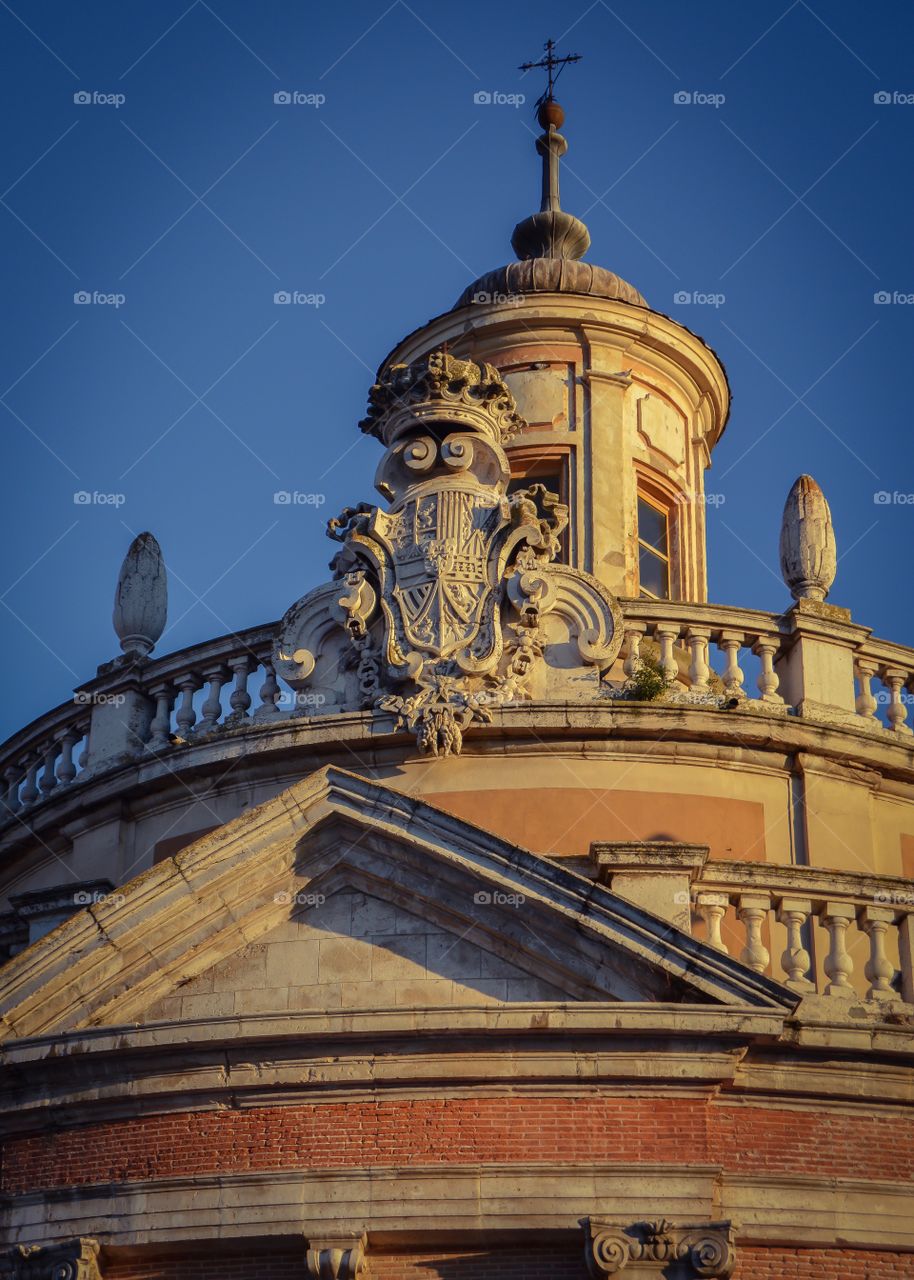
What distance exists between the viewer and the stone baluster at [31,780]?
A: 24859 millimetres

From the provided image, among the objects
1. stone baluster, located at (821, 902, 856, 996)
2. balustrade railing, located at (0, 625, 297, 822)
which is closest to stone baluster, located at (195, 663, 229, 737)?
balustrade railing, located at (0, 625, 297, 822)

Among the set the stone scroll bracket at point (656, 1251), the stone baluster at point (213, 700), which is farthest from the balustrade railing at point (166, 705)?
the stone scroll bracket at point (656, 1251)

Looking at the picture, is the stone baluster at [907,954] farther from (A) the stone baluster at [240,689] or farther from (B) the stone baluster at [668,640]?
(A) the stone baluster at [240,689]

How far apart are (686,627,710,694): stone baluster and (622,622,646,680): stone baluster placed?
44cm

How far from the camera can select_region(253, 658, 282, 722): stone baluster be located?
2261cm

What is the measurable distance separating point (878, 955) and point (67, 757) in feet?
30.3

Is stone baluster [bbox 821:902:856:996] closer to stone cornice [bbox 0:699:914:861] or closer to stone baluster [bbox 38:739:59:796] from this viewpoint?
stone cornice [bbox 0:699:914:861]

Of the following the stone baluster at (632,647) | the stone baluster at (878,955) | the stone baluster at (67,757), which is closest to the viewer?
the stone baluster at (878,955)

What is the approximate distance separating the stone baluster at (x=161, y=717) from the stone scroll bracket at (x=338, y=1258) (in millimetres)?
7197

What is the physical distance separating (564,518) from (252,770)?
344 cm

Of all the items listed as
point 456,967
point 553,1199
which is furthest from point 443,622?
point 553,1199

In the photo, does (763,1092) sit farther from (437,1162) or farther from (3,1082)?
(3,1082)

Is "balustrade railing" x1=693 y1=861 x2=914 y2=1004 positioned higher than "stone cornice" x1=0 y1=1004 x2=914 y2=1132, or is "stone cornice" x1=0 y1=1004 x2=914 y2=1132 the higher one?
"balustrade railing" x1=693 y1=861 x2=914 y2=1004

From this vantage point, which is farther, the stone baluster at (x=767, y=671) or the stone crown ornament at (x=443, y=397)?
the stone baluster at (x=767, y=671)
